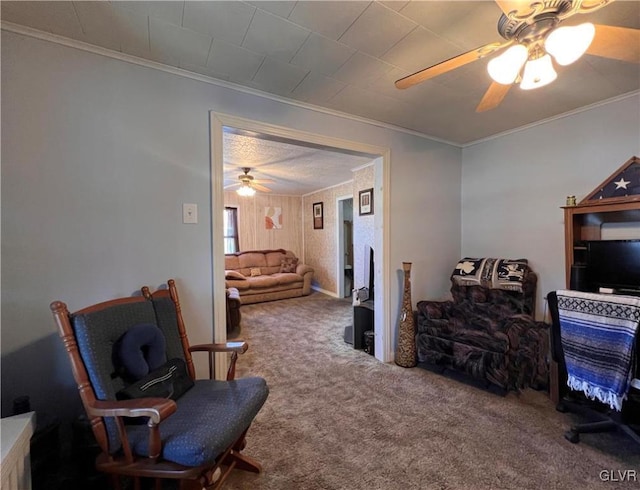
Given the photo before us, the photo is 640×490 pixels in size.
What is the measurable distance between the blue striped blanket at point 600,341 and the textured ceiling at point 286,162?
2025 millimetres

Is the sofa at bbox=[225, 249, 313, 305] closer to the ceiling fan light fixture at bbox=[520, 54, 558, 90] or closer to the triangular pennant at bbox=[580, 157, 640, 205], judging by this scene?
the triangular pennant at bbox=[580, 157, 640, 205]

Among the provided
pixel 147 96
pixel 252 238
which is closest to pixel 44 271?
pixel 147 96

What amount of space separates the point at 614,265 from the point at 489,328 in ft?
3.37

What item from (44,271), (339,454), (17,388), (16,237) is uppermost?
(16,237)

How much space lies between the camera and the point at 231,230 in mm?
6871

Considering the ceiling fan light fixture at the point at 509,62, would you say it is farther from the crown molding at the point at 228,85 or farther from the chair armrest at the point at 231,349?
the chair armrest at the point at 231,349

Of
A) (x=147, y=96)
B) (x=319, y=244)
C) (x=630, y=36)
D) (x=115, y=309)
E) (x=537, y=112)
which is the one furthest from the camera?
(x=319, y=244)

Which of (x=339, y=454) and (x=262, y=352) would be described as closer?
(x=339, y=454)

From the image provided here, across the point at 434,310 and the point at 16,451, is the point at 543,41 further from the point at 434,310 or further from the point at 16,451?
the point at 16,451

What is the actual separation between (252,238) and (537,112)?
5.89 metres

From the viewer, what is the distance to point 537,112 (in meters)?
2.60

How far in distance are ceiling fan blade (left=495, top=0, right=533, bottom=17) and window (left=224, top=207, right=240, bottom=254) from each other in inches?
250

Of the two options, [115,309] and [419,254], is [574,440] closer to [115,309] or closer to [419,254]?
[419,254]

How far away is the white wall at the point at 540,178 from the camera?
Result: 2.41 meters
